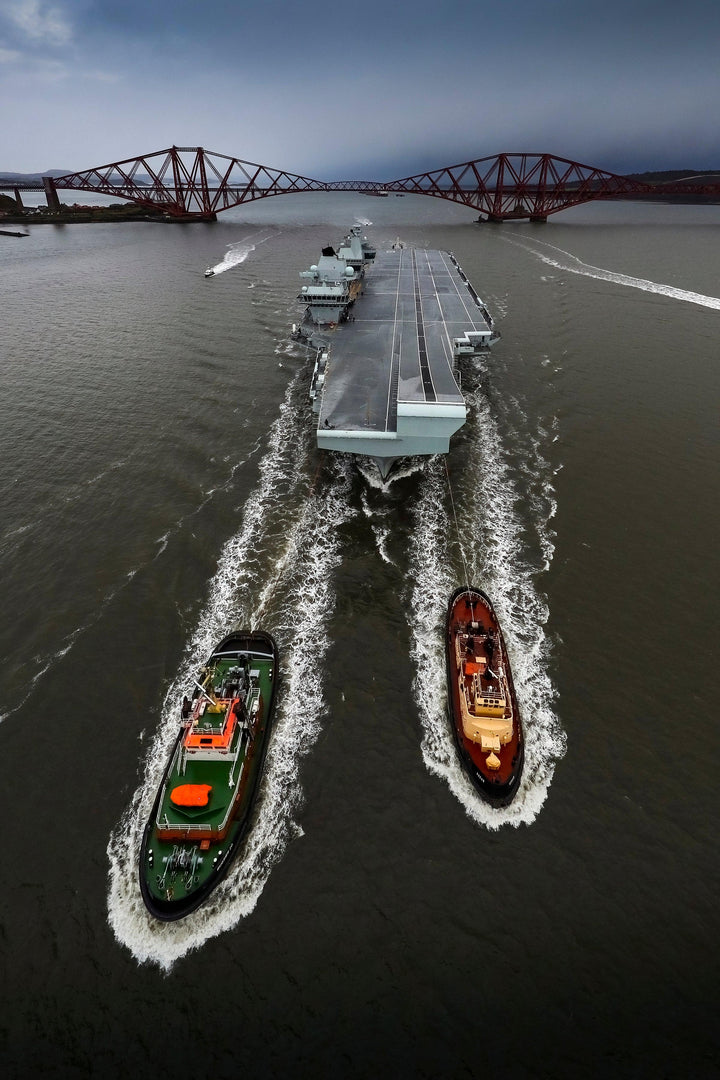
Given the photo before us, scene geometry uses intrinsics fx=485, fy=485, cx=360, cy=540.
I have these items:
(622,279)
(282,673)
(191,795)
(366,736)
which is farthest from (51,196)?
(366,736)

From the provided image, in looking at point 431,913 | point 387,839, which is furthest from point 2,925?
point 431,913

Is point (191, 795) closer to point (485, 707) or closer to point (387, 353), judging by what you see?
point (485, 707)

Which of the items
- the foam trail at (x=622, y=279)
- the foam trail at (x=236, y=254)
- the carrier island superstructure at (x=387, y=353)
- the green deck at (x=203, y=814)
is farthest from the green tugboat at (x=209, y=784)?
the foam trail at (x=236, y=254)

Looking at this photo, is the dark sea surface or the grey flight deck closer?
the dark sea surface

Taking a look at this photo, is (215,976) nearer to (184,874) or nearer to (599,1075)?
(184,874)

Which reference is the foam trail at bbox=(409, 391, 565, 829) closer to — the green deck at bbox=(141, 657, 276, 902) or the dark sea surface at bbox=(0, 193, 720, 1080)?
the dark sea surface at bbox=(0, 193, 720, 1080)

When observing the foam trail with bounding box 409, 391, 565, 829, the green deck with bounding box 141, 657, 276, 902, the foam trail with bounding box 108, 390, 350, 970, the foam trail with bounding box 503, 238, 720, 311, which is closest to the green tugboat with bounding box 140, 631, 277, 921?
the green deck with bounding box 141, 657, 276, 902

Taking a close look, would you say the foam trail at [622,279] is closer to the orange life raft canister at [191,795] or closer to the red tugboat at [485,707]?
the red tugboat at [485,707]
